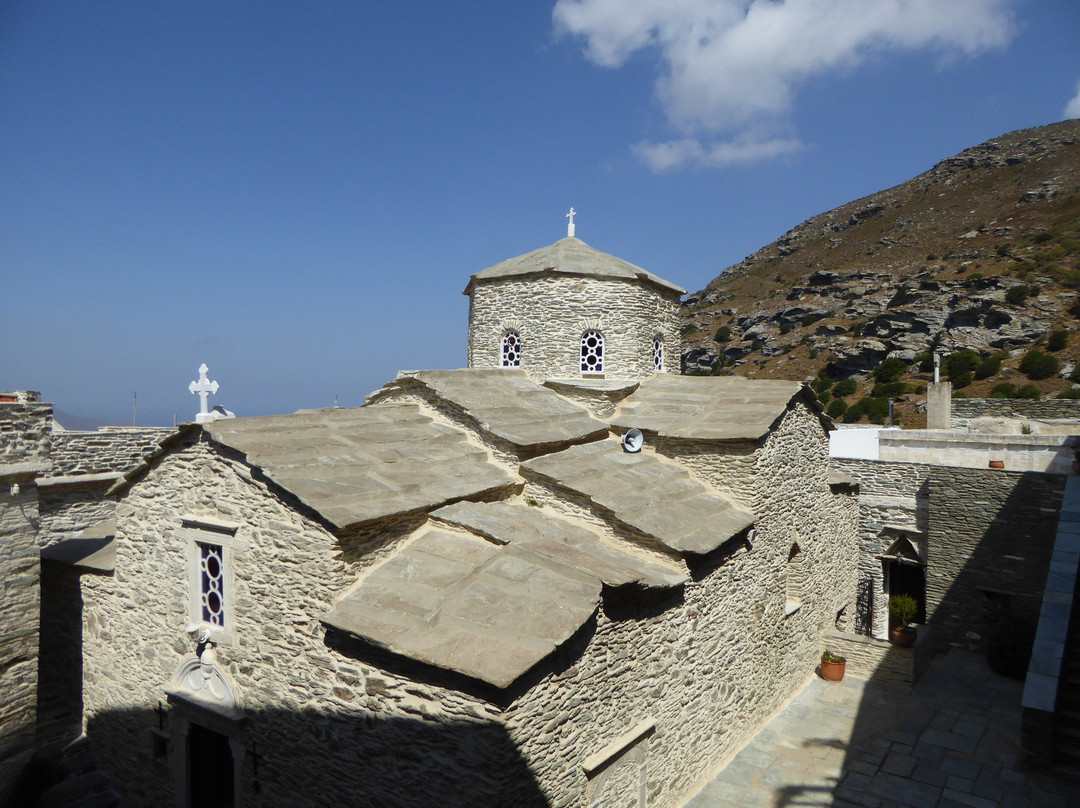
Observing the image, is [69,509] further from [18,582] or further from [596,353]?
[596,353]

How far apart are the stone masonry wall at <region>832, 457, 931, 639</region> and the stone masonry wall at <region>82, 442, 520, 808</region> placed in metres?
14.0

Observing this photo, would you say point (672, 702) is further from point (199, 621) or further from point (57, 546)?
point (57, 546)

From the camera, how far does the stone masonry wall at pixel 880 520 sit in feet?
52.2

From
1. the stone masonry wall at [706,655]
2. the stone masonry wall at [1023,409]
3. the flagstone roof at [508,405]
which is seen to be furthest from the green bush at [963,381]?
the flagstone roof at [508,405]

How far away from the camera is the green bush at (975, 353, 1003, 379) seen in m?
45.1

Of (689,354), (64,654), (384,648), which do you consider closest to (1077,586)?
(384,648)

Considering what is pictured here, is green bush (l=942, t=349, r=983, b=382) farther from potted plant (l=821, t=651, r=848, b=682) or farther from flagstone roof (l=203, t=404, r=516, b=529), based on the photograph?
flagstone roof (l=203, t=404, r=516, b=529)

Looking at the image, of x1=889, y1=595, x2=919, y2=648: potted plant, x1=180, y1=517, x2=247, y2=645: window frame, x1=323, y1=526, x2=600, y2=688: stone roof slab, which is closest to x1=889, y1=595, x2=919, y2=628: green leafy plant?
x1=889, y1=595, x2=919, y2=648: potted plant

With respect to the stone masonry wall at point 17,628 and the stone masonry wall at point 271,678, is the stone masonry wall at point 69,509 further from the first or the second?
the stone masonry wall at point 271,678

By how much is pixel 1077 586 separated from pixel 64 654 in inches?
652

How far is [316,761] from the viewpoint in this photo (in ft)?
22.1

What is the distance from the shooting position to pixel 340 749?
6.48 meters

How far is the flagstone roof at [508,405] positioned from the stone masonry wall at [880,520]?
9207 millimetres

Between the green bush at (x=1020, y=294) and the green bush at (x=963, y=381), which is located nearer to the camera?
the green bush at (x=963, y=381)
